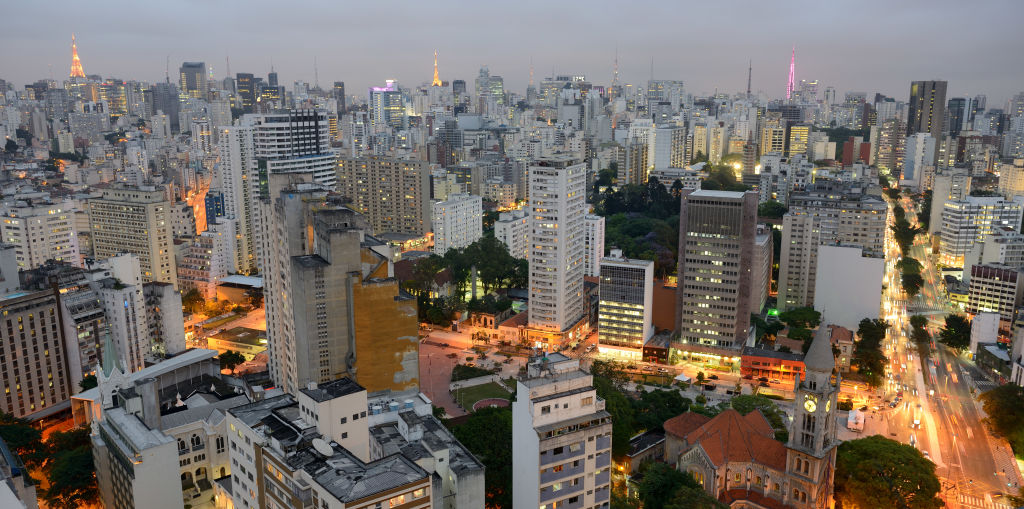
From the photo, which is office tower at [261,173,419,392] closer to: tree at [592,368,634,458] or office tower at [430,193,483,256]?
tree at [592,368,634,458]

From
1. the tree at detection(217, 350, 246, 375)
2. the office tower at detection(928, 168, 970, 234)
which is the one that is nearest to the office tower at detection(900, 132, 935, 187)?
the office tower at detection(928, 168, 970, 234)

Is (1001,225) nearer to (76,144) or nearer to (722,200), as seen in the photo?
(722,200)

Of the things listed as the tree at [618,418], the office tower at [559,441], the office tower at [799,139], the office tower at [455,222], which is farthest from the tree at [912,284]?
the office tower at [799,139]

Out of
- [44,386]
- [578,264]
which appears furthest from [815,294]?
[44,386]

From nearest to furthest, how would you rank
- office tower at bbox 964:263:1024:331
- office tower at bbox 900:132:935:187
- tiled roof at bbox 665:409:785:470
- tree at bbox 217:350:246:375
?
tiled roof at bbox 665:409:785:470 < tree at bbox 217:350:246:375 < office tower at bbox 964:263:1024:331 < office tower at bbox 900:132:935:187

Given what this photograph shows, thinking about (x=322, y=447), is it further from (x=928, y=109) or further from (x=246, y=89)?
(x=246, y=89)

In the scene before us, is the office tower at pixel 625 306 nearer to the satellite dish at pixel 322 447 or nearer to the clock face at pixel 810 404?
the clock face at pixel 810 404
